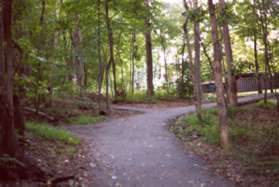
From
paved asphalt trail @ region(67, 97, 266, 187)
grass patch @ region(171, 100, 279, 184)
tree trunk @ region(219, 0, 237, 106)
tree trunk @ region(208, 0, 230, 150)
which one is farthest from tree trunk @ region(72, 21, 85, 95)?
tree trunk @ region(208, 0, 230, 150)

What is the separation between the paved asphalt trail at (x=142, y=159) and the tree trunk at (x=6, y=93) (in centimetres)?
161

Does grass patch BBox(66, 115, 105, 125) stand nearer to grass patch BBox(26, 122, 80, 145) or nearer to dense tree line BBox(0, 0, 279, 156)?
dense tree line BBox(0, 0, 279, 156)

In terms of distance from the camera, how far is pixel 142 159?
695 cm

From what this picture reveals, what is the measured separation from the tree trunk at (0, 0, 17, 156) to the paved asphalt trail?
1.61 m

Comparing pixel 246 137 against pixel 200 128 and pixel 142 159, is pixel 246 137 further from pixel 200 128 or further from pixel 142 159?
pixel 142 159

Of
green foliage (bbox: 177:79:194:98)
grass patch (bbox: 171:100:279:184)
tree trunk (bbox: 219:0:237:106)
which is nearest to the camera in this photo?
grass patch (bbox: 171:100:279:184)

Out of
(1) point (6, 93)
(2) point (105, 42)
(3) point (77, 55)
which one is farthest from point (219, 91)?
(3) point (77, 55)

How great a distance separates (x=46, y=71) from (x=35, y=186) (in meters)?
6.27

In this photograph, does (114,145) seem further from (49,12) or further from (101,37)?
(101,37)

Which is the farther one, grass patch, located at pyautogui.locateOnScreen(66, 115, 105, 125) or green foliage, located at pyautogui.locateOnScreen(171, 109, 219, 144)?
grass patch, located at pyautogui.locateOnScreen(66, 115, 105, 125)

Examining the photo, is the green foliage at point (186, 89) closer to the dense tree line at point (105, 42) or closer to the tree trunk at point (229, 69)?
the dense tree line at point (105, 42)

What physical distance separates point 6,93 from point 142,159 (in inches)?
134

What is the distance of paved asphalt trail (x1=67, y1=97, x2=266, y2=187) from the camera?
221 inches

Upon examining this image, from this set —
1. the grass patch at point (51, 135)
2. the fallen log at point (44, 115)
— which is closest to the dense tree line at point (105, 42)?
the fallen log at point (44, 115)
